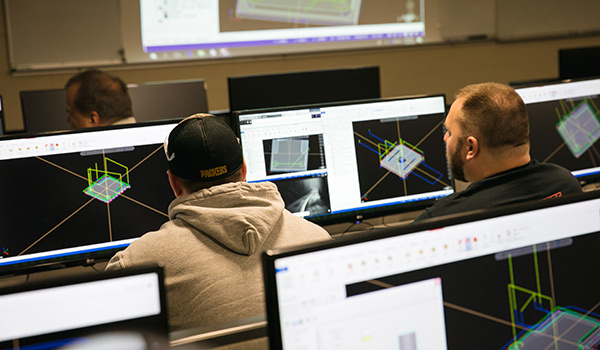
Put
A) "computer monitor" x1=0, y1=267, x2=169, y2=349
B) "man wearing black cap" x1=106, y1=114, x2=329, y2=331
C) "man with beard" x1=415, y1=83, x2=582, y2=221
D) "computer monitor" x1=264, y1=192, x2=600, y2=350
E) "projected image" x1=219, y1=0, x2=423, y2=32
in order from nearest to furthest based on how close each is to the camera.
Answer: "computer monitor" x1=0, y1=267, x2=169, y2=349 → "computer monitor" x1=264, y1=192, x2=600, y2=350 → "man wearing black cap" x1=106, y1=114, x2=329, y2=331 → "man with beard" x1=415, y1=83, x2=582, y2=221 → "projected image" x1=219, y1=0, x2=423, y2=32

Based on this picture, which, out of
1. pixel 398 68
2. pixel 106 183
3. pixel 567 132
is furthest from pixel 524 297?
pixel 398 68

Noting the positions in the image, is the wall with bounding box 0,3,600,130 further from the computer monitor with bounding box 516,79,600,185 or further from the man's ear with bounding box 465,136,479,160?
the man's ear with bounding box 465,136,479,160

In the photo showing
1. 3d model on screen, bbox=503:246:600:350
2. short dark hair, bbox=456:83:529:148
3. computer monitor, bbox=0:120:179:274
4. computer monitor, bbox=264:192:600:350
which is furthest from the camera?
computer monitor, bbox=0:120:179:274

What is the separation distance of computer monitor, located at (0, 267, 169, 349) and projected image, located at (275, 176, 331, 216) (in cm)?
137

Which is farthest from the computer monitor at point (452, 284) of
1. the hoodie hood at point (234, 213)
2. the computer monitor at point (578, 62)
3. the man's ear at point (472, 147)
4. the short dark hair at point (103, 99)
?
Answer: the computer monitor at point (578, 62)

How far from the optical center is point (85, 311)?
703 mm

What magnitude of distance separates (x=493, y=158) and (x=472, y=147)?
8cm

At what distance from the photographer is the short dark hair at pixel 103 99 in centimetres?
256

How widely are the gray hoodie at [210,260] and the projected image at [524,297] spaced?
1.64 feet

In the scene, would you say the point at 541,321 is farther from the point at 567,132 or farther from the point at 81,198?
the point at 567,132

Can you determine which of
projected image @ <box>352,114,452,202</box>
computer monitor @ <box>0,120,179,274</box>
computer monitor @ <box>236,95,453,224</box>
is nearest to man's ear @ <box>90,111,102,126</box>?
computer monitor @ <box>0,120,179,274</box>

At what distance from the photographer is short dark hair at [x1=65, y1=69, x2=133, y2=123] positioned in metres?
2.56

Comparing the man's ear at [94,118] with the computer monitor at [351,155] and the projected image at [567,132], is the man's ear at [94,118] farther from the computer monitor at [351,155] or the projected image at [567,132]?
the projected image at [567,132]

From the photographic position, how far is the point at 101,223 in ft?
6.25
